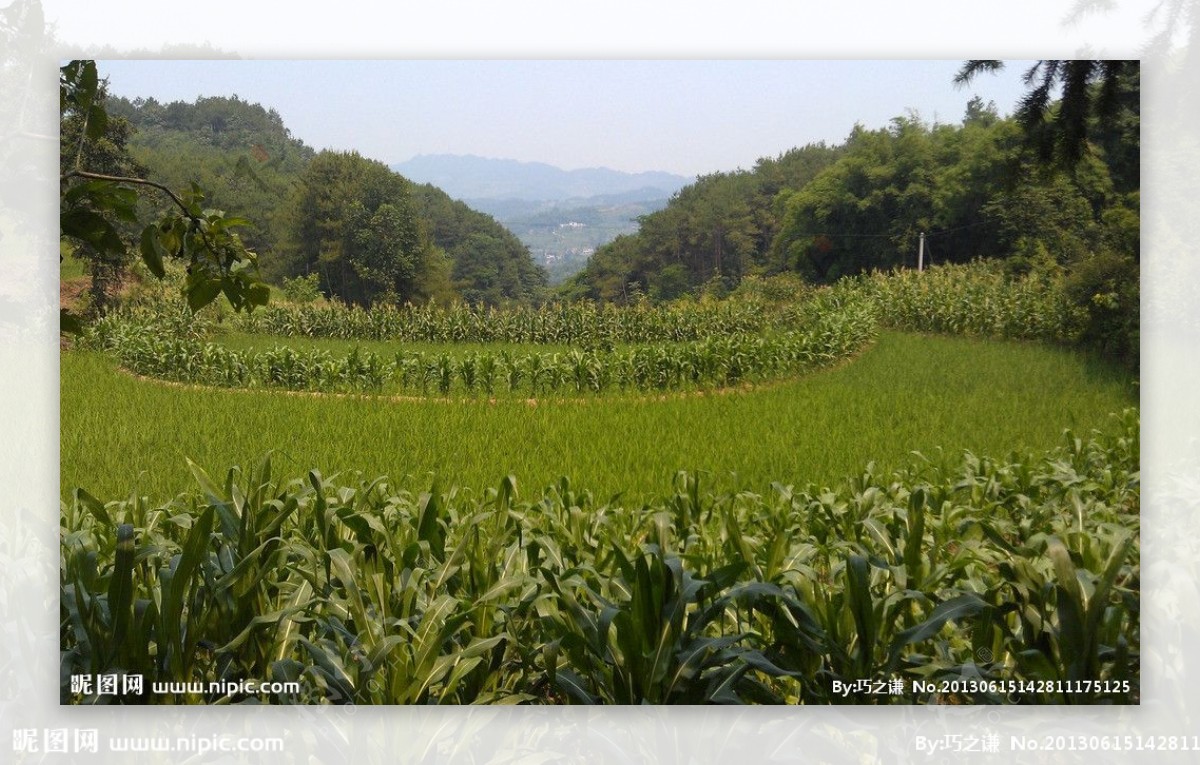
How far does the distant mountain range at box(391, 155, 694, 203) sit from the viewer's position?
13.5 feet

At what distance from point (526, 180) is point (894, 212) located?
152 centimetres

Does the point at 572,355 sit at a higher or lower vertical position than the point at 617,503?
higher

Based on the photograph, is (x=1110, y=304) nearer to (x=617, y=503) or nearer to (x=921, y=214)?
(x=921, y=214)

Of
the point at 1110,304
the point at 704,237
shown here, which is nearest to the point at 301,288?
the point at 704,237

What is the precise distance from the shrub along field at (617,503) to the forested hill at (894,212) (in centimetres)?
14

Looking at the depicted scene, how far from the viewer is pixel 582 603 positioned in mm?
3381

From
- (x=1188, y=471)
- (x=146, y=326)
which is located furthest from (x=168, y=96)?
(x=1188, y=471)

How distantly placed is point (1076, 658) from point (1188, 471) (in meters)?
1.04

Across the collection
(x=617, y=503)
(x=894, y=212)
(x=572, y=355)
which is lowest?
(x=617, y=503)

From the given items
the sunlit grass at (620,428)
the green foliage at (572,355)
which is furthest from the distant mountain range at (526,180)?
the sunlit grass at (620,428)

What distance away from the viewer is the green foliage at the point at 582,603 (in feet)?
10.4

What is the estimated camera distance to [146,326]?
14.2 feet

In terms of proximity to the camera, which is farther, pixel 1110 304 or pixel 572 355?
pixel 572 355

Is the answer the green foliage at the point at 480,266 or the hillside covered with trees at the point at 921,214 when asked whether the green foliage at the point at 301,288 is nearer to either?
the green foliage at the point at 480,266
